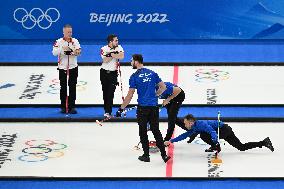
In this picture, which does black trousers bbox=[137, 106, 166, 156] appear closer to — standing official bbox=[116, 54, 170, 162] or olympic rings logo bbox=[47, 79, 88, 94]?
standing official bbox=[116, 54, 170, 162]

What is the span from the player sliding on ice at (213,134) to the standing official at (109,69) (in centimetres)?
224

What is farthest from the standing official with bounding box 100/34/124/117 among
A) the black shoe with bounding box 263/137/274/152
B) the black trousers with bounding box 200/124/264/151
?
the black shoe with bounding box 263/137/274/152

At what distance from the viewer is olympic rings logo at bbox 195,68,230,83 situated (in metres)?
23.2

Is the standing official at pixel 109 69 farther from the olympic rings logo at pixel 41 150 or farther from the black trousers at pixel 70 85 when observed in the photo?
the olympic rings logo at pixel 41 150

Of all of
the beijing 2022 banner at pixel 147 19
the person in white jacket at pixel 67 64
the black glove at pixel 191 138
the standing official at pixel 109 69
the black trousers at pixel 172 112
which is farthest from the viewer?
the beijing 2022 banner at pixel 147 19

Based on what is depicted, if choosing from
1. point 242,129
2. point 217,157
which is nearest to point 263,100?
point 242,129

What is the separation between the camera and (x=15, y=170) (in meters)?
18.4

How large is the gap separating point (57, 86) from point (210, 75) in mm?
3273

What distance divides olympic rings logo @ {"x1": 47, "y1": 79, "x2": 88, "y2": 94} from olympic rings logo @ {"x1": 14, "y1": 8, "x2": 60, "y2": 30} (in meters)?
2.92

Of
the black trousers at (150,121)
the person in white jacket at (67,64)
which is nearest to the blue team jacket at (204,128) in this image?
the black trousers at (150,121)

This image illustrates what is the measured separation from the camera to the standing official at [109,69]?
816 inches

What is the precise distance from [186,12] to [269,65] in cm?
260

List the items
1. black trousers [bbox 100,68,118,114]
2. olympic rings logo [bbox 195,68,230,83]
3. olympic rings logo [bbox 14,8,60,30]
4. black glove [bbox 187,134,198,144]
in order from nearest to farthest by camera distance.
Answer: black glove [bbox 187,134,198,144] → black trousers [bbox 100,68,118,114] → olympic rings logo [bbox 195,68,230,83] → olympic rings logo [bbox 14,8,60,30]

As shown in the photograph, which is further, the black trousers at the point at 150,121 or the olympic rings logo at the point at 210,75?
the olympic rings logo at the point at 210,75
